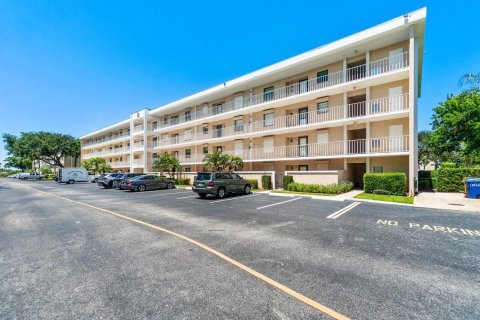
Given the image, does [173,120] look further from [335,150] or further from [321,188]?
[321,188]

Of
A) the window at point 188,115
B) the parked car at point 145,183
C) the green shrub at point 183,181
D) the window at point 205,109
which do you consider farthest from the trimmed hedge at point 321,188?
the window at point 188,115

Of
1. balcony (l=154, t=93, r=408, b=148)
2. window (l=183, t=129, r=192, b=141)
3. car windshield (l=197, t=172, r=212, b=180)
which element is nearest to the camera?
car windshield (l=197, t=172, r=212, b=180)

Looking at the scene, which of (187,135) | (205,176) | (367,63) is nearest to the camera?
(205,176)

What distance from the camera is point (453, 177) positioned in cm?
1747

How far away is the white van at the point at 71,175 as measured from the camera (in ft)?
124

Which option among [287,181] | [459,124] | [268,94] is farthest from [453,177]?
[268,94]

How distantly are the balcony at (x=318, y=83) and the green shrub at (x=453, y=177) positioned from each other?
9003mm

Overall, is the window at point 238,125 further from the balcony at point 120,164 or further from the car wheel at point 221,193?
the balcony at point 120,164

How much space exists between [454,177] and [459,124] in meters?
10.4

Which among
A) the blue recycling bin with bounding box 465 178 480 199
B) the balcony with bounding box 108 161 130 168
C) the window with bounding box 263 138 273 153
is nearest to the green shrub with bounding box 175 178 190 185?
the window with bounding box 263 138 273 153

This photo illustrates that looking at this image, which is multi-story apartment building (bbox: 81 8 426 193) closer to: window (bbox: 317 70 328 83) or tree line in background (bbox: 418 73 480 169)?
window (bbox: 317 70 328 83)

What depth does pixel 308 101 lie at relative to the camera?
2212cm

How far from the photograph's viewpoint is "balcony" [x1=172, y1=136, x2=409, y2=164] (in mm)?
17145

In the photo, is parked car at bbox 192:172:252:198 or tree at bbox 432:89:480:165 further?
tree at bbox 432:89:480:165
